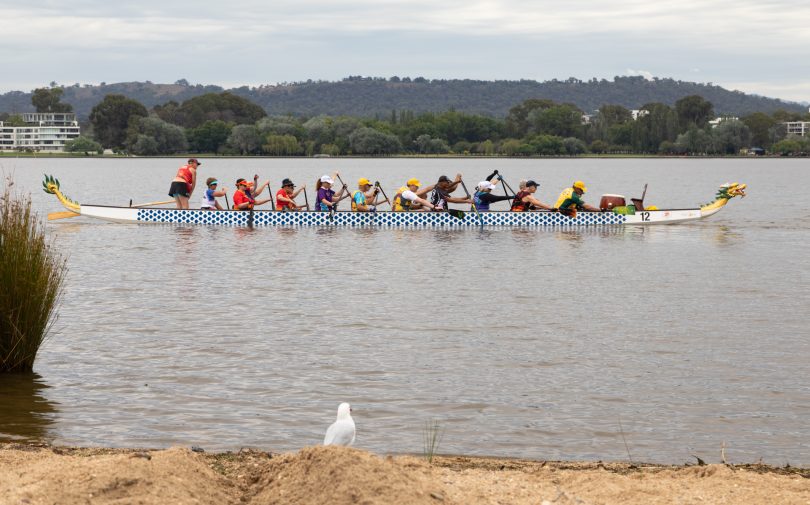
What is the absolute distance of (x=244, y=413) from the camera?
11828 millimetres

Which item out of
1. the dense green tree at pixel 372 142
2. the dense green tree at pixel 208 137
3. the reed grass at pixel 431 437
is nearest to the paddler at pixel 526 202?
the reed grass at pixel 431 437

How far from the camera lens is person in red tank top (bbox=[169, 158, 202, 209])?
112ft

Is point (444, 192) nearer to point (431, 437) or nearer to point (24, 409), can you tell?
point (24, 409)

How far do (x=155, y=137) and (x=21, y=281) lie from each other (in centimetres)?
17672

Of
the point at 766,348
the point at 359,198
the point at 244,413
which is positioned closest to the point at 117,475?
the point at 244,413

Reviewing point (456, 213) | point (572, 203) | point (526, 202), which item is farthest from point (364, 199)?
point (572, 203)

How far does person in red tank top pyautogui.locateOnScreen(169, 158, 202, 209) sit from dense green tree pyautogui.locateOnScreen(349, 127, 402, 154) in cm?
15139

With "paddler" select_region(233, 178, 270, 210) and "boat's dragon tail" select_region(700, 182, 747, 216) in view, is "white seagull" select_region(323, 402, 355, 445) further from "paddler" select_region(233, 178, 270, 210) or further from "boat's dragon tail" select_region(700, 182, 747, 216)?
"boat's dragon tail" select_region(700, 182, 747, 216)

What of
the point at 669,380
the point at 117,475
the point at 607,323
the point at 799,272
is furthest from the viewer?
the point at 799,272

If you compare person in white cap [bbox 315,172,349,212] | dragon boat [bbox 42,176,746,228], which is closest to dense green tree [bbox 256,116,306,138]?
dragon boat [bbox 42,176,746,228]

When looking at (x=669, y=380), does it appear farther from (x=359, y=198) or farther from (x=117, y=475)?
(x=359, y=198)

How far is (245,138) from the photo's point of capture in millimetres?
190750

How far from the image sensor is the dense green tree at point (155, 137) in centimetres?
18280

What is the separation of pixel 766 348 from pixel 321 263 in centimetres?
1413
